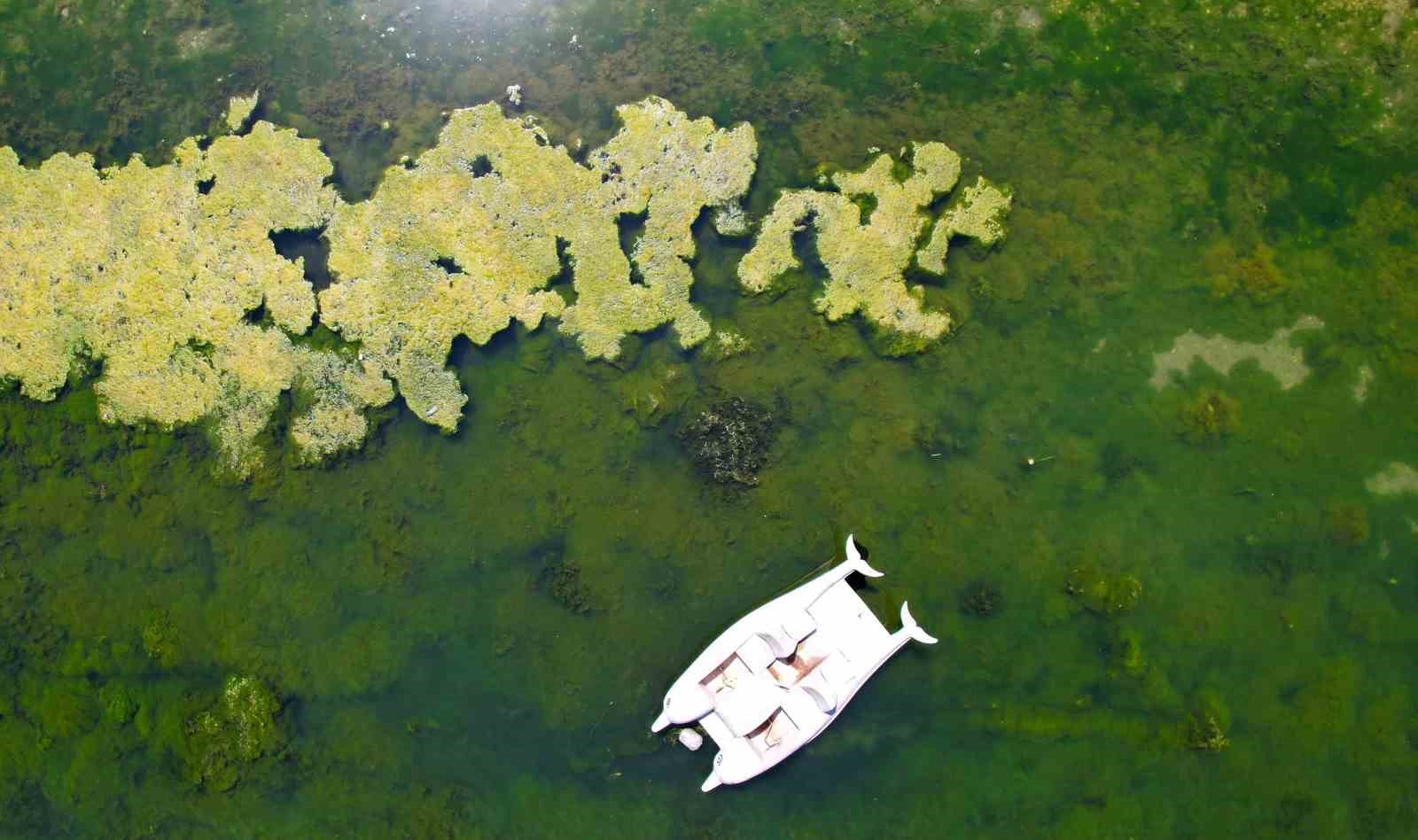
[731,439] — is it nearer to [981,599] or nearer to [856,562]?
[856,562]

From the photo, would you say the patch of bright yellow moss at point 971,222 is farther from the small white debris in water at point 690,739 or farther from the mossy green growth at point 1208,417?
the small white debris in water at point 690,739

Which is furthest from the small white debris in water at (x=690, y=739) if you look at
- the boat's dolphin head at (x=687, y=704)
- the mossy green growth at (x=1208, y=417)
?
the mossy green growth at (x=1208, y=417)

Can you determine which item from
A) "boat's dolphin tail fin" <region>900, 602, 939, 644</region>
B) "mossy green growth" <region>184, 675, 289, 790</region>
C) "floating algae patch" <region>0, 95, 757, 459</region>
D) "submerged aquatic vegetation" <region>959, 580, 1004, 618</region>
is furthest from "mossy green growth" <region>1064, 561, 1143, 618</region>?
→ "mossy green growth" <region>184, 675, 289, 790</region>

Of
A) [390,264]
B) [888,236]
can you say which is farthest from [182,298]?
[888,236]

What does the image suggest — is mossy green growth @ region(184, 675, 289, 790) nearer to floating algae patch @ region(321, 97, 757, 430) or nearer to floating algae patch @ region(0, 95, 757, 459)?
floating algae patch @ region(0, 95, 757, 459)

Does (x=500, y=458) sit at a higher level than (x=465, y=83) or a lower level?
lower

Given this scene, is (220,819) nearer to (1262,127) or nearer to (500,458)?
(500,458)

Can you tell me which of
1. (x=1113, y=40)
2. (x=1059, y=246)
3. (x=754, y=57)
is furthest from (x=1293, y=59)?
(x=754, y=57)
